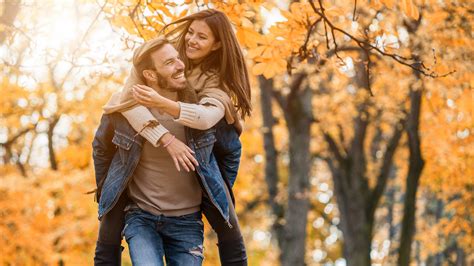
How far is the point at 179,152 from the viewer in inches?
144

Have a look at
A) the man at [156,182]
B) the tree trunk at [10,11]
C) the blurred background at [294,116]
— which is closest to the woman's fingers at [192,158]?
the man at [156,182]

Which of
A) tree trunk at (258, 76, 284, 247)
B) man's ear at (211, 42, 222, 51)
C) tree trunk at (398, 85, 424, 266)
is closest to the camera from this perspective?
man's ear at (211, 42, 222, 51)

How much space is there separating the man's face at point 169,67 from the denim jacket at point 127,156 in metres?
0.24

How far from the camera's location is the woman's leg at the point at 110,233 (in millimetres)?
3965

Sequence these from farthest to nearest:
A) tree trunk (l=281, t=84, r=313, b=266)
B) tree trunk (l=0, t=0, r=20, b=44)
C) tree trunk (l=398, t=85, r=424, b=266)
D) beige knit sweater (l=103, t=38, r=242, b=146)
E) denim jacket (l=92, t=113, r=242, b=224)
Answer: tree trunk (l=281, t=84, r=313, b=266), tree trunk (l=398, t=85, r=424, b=266), tree trunk (l=0, t=0, r=20, b=44), denim jacket (l=92, t=113, r=242, b=224), beige knit sweater (l=103, t=38, r=242, b=146)

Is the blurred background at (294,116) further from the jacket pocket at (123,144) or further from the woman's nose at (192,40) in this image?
the jacket pocket at (123,144)

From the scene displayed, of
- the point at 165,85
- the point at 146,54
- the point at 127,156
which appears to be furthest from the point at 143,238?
the point at 146,54

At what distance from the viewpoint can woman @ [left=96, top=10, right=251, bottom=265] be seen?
3.91 metres

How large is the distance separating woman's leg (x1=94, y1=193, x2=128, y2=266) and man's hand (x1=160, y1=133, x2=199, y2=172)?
444 millimetres

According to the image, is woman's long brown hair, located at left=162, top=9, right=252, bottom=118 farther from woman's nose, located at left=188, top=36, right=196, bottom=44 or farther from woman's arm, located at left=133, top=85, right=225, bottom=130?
woman's arm, located at left=133, top=85, right=225, bottom=130

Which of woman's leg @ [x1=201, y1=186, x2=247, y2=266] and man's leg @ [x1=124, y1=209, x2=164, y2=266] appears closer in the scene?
man's leg @ [x1=124, y1=209, x2=164, y2=266]

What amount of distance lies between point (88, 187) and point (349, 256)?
602 cm

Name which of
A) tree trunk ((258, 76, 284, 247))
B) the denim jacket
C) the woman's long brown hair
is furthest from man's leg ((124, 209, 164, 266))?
tree trunk ((258, 76, 284, 247))

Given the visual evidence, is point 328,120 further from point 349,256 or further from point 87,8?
point 87,8
